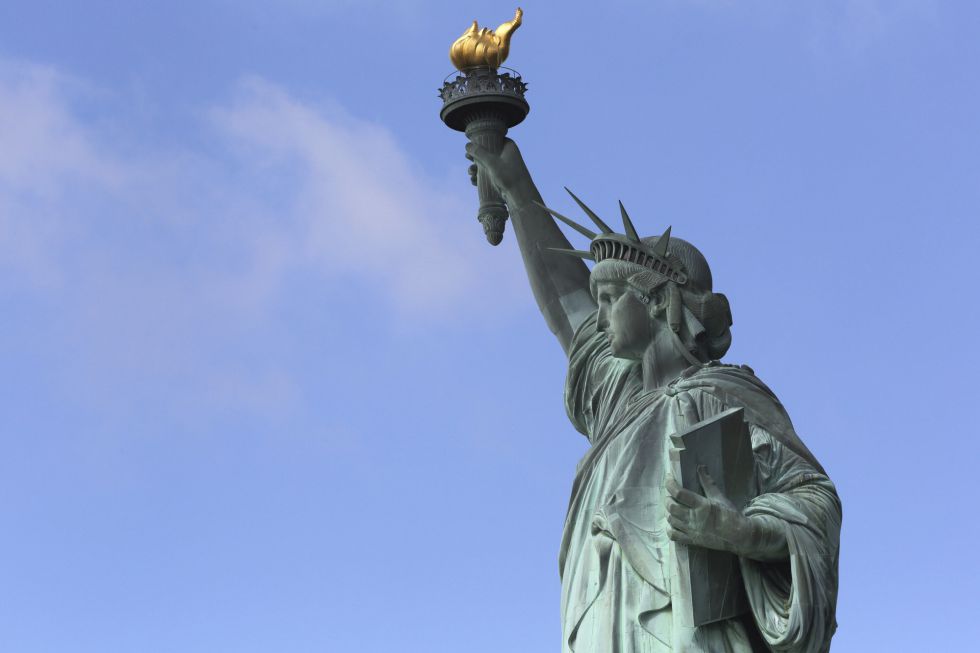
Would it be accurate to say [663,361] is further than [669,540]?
Yes

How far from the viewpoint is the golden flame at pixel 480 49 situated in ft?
54.6

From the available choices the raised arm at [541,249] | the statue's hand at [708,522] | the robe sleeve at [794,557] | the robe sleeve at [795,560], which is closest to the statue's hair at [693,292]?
the robe sleeve at [794,557]

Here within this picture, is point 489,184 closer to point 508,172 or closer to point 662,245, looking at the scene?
point 508,172

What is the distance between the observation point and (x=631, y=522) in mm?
13766

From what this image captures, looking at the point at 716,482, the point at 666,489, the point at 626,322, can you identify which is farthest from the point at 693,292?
the point at 666,489

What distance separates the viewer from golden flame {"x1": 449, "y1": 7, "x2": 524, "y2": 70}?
1666 cm

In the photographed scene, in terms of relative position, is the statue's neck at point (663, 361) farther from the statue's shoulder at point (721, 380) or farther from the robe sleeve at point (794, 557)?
the robe sleeve at point (794, 557)

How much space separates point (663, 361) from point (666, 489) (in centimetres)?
166

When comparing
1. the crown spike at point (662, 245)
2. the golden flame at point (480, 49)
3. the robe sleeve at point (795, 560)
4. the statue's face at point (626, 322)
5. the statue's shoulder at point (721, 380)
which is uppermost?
the golden flame at point (480, 49)

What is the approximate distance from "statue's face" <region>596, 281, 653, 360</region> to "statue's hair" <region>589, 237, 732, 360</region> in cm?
6

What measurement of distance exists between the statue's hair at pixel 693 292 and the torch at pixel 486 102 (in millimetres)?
2096

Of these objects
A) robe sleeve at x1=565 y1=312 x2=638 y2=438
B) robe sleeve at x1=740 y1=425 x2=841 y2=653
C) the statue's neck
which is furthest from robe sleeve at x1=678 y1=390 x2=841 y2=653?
robe sleeve at x1=565 y1=312 x2=638 y2=438

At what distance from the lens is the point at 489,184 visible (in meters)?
16.6

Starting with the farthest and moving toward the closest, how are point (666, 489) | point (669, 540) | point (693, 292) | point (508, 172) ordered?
point (508, 172) → point (693, 292) → point (669, 540) → point (666, 489)
